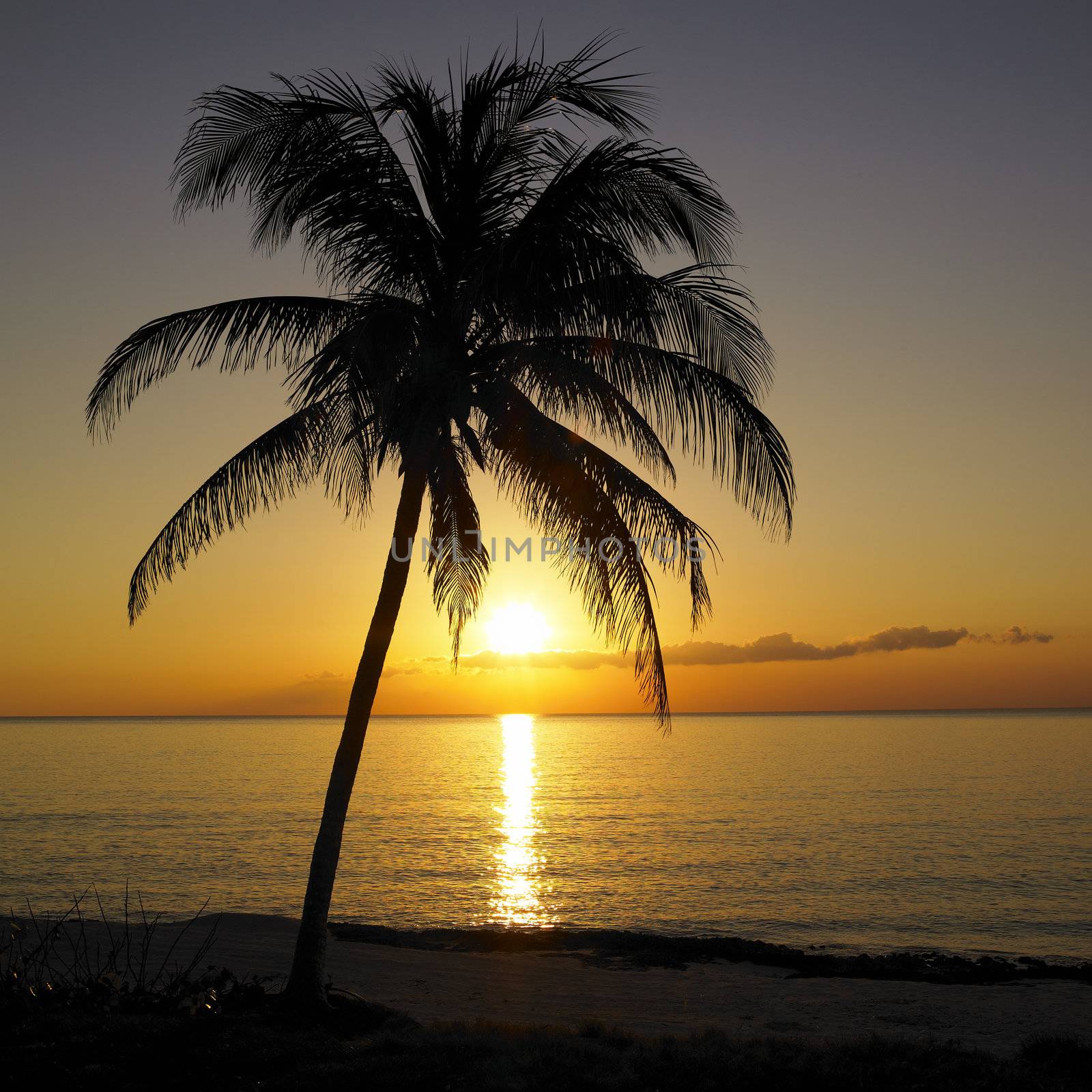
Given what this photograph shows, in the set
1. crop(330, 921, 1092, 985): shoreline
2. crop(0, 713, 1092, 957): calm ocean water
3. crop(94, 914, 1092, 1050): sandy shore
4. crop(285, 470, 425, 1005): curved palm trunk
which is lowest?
crop(0, 713, 1092, 957): calm ocean water

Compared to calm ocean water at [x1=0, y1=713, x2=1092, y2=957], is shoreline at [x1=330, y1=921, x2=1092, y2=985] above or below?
above

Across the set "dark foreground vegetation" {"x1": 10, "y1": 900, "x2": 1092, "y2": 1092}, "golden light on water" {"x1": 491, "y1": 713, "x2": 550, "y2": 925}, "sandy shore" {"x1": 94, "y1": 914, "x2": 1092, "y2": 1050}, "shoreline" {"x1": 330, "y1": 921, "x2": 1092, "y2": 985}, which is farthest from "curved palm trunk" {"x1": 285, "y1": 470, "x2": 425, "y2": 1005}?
"golden light on water" {"x1": 491, "y1": 713, "x2": 550, "y2": 925}

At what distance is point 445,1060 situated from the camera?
366 inches

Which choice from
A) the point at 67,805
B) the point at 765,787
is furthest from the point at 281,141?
the point at 765,787

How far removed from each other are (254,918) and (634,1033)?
15.8 m

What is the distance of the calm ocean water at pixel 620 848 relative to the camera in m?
28.4

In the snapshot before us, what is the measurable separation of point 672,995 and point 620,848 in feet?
83.3

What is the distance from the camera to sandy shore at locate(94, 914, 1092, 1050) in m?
14.6

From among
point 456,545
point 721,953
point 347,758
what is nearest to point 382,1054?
point 347,758

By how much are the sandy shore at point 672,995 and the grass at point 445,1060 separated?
2885mm

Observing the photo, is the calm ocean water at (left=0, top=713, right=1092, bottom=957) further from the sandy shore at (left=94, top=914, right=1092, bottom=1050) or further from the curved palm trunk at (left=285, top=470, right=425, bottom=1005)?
the curved palm trunk at (left=285, top=470, right=425, bottom=1005)

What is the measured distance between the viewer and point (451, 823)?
5262cm

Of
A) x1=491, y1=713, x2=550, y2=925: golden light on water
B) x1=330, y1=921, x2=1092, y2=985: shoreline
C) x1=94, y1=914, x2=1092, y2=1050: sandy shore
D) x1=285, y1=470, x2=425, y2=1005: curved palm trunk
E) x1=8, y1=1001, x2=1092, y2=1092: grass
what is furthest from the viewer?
x1=491, y1=713, x2=550, y2=925: golden light on water

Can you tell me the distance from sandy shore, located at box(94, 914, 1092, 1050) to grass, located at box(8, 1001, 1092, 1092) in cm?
288
